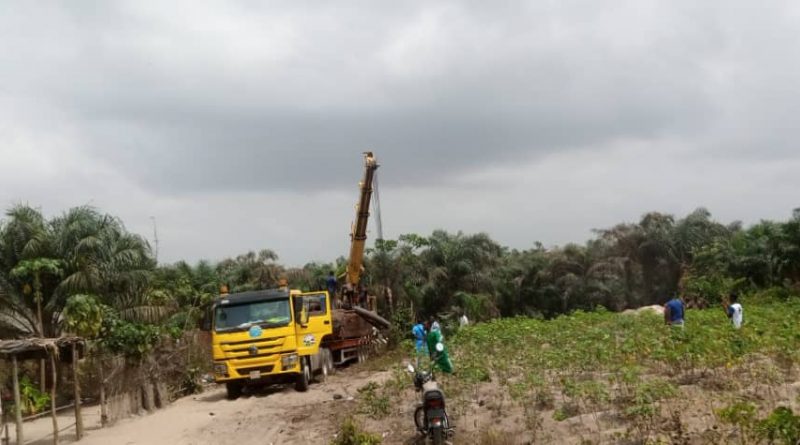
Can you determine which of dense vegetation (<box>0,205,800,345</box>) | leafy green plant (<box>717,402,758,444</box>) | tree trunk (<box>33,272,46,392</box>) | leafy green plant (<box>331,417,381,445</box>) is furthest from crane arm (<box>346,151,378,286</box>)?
leafy green plant (<box>717,402,758,444</box>)

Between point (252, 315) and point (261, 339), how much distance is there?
2.10 feet

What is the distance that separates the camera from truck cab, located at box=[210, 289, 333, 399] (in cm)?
1747

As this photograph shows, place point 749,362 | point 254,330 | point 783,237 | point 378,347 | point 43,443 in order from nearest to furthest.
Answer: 1. point 749,362
2. point 43,443
3. point 254,330
4. point 378,347
5. point 783,237

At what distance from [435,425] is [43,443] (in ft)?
28.5

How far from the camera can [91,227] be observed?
2095cm

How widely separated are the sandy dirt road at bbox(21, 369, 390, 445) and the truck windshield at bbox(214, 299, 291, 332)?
1722 mm

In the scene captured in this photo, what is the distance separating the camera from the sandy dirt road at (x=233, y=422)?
42.7 feet

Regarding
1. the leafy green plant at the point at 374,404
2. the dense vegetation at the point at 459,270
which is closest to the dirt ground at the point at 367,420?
the leafy green plant at the point at 374,404

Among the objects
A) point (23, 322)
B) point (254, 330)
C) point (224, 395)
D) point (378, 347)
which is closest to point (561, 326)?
point (254, 330)

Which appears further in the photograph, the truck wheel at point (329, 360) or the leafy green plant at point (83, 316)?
the truck wheel at point (329, 360)

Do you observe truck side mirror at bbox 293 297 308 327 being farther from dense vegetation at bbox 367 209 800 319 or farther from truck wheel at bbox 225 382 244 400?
dense vegetation at bbox 367 209 800 319

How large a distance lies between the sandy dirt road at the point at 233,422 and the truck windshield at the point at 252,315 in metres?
1.72

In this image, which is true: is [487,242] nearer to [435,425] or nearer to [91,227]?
[91,227]

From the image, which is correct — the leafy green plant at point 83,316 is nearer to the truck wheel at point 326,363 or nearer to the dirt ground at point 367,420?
the dirt ground at point 367,420
